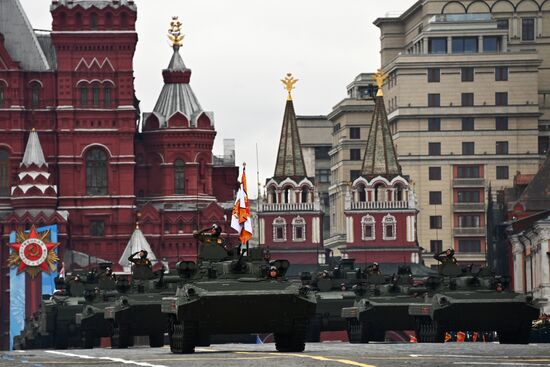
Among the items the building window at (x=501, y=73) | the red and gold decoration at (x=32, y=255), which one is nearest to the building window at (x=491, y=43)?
the building window at (x=501, y=73)

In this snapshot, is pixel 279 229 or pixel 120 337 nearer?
pixel 120 337

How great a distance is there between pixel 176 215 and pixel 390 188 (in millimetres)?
25797

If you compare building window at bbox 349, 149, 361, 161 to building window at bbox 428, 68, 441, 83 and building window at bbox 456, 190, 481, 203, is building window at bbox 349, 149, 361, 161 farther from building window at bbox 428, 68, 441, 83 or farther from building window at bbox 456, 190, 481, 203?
building window at bbox 456, 190, 481, 203

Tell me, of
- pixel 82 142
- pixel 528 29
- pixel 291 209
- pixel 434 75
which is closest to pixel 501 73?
pixel 434 75

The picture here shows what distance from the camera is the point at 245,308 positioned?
121ft

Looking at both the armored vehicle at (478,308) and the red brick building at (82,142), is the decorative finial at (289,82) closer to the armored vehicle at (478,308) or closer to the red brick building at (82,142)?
the red brick building at (82,142)

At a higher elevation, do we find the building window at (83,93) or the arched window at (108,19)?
the arched window at (108,19)

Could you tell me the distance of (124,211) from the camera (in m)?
132

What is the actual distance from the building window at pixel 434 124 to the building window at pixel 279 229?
16520 millimetres

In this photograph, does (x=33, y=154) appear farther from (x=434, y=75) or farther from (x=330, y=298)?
(x=330, y=298)

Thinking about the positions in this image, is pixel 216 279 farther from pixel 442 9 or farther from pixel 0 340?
pixel 442 9

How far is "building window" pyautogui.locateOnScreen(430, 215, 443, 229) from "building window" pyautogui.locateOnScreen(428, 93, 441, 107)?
9.08 metres

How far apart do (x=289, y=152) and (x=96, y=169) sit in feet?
102

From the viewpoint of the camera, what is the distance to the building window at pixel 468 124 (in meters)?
169
